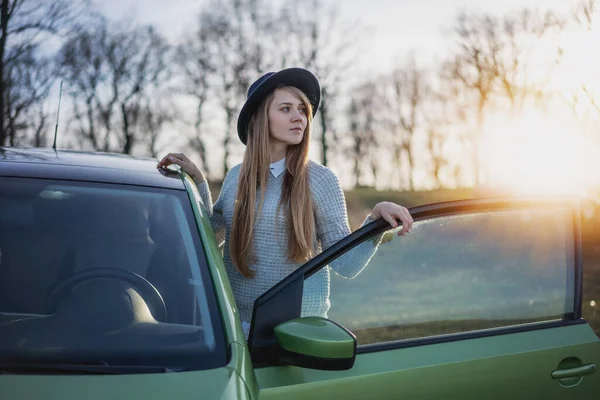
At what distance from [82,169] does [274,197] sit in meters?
0.79

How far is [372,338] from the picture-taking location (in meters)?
2.53

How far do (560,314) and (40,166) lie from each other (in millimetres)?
1845

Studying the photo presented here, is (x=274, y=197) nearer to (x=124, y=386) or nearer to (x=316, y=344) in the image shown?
(x=316, y=344)

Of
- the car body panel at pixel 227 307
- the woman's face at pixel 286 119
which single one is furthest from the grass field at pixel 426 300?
the woman's face at pixel 286 119

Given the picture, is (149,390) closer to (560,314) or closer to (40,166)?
(40,166)

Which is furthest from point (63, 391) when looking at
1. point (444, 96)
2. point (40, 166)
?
point (444, 96)

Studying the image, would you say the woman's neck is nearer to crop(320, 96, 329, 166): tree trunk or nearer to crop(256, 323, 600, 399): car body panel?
crop(256, 323, 600, 399): car body panel

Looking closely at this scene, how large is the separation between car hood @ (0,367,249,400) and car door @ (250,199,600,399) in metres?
0.26

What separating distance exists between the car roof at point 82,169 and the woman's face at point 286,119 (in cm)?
62

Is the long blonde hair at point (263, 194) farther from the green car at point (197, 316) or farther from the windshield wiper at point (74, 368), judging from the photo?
the windshield wiper at point (74, 368)

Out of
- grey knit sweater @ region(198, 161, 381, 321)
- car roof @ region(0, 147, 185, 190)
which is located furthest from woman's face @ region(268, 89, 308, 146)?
car roof @ region(0, 147, 185, 190)

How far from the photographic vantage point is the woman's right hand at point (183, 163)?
295 centimetres

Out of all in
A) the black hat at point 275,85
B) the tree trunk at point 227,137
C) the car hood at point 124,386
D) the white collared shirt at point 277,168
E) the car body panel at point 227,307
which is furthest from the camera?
the tree trunk at point 227,137

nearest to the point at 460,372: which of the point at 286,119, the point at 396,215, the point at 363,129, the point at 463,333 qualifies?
the point at 463,333
